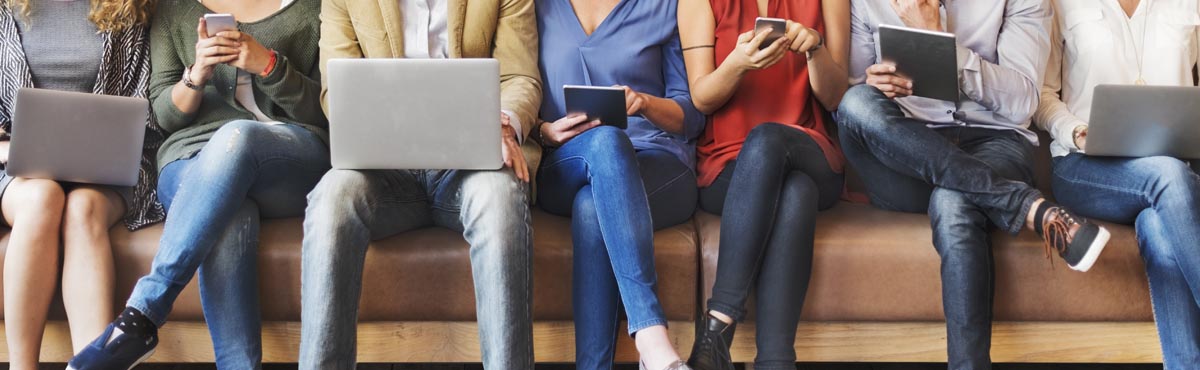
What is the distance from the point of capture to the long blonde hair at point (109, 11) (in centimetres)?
198

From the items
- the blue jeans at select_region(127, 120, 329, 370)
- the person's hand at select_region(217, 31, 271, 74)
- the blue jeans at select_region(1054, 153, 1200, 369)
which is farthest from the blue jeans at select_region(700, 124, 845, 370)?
the person's hand at select_region(217, 31, 271, 74)

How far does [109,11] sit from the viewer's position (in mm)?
1993

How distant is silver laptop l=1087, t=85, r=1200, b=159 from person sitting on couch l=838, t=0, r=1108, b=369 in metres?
0.16

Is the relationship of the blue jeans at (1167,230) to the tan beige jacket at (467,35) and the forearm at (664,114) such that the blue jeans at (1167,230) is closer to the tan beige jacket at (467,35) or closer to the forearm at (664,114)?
the forearm at (664,114)

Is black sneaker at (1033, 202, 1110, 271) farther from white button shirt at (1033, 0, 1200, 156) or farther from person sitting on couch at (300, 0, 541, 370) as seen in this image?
person sitting on couch at (300, 0, 541, 370)

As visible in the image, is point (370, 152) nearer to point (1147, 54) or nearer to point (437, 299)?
point (437, 299)

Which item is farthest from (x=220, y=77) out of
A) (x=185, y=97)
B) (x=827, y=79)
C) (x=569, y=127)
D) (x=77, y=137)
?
(x=827, y=79)

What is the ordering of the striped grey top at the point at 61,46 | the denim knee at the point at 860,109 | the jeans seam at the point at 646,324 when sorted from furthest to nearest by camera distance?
the striped grey top at the point at 61,46 → the denim knee at the point at 860,109 → the jeans seam at the point at 646,324

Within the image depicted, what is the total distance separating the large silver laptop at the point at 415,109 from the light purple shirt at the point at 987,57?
0.92 m

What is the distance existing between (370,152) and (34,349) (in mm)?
708

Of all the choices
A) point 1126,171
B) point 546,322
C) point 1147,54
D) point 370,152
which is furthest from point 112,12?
point 1147,54

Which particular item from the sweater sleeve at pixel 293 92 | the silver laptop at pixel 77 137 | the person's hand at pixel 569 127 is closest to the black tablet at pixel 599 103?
the person's hand at pixel 569 127

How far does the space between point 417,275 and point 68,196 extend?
63 centimetres

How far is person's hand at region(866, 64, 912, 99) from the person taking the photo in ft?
6.20
